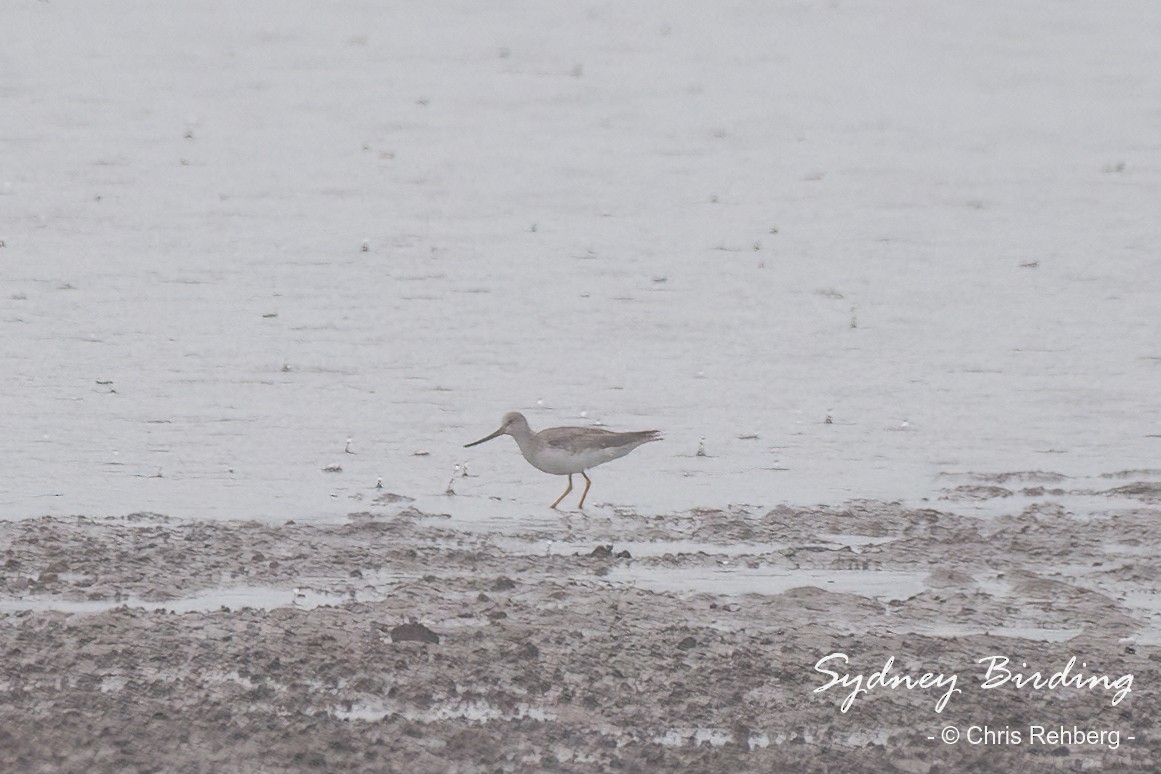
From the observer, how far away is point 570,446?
1049 cm

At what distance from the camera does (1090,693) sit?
707cm

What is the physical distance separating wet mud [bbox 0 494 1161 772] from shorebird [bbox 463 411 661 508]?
71 cm

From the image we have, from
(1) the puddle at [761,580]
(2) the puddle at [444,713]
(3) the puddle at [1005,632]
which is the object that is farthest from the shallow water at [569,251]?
(2) the puddle at [444,713]

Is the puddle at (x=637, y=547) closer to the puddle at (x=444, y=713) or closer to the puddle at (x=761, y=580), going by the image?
the puddle at (x=761, y=580)

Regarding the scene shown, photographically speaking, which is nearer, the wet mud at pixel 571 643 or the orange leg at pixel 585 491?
the wet mud at pixel 571 643

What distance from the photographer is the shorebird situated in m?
10.5

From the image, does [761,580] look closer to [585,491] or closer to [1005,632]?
[1005,632]

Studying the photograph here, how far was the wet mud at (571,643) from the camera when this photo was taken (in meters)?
6.36

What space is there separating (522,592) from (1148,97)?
18.2 meters

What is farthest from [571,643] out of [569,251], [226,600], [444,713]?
[569,251]

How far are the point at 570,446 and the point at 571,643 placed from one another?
10.3 feet

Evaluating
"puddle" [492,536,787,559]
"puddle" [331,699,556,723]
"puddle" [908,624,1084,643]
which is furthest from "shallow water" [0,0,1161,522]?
"puddle" [331,699,556,723]

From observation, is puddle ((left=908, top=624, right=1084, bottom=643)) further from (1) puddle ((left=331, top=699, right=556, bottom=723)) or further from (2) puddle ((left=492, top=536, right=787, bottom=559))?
(1) puddle ((left=331, top=699, right=556, bottom=723))

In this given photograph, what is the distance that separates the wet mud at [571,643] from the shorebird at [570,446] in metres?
0.71
